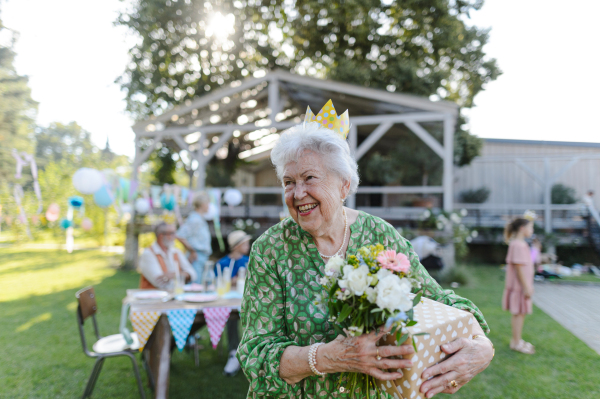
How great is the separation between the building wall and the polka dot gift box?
49.9 feet

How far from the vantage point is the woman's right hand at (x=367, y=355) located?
4.01 feet

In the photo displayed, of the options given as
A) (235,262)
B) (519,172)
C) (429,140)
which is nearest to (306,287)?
(235,262)

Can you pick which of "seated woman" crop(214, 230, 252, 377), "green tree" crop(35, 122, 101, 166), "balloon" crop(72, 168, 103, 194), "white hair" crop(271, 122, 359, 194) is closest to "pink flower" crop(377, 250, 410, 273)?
"white hair" crop(271, 122, 359, 194)

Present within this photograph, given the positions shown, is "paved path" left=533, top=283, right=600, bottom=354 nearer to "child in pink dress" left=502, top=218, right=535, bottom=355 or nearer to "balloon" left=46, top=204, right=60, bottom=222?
"child in pink dress" left=502, top=218, right=535, bottom=355

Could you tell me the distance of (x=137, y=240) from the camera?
11617mm

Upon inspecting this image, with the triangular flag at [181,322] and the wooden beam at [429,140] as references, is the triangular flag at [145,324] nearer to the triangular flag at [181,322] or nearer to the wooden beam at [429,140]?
the triangular flag at [181,322]

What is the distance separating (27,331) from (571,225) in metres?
14.8

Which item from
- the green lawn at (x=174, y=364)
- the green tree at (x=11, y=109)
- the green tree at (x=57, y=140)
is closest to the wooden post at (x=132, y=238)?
the green tree at (x=57, y=140)

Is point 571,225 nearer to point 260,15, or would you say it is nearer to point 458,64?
point 458,64

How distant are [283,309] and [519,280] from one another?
14.9 ft

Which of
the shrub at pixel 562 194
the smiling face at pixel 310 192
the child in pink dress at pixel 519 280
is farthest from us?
Result: the shrub at pixel 562 194

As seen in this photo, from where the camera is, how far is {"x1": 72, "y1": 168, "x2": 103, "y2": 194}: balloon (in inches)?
229

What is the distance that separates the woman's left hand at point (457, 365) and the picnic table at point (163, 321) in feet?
8.24

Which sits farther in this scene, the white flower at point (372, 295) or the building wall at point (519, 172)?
the building wall at point (519, 172)
